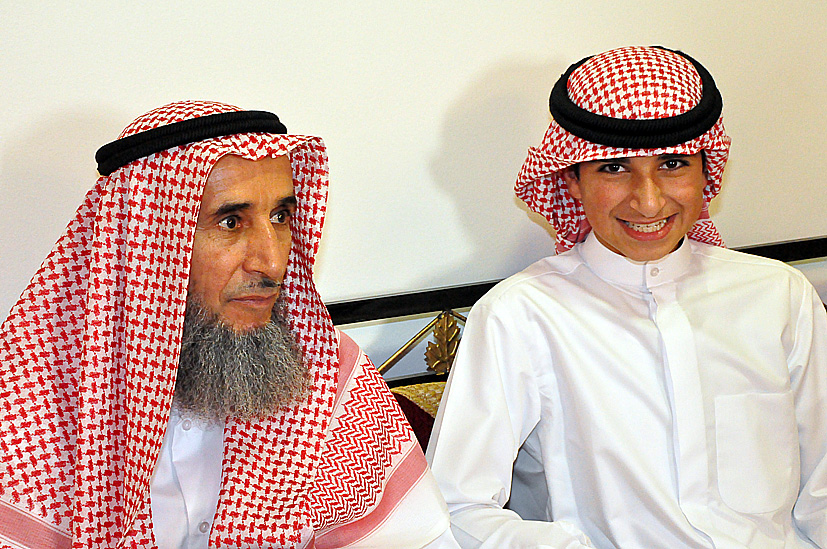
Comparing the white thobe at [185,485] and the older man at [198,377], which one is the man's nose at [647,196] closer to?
the older man at [198,377]

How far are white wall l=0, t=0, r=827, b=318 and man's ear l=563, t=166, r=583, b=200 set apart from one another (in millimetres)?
421

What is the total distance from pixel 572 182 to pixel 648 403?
56 cm

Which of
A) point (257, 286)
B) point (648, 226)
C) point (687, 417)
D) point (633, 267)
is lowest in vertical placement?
point (687, 417)

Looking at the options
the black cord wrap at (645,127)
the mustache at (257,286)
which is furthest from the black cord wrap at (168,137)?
the black cord wrap at (645,127)

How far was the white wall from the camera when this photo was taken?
79.3 inches

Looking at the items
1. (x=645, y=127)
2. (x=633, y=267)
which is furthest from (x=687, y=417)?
(x=645, y=127)

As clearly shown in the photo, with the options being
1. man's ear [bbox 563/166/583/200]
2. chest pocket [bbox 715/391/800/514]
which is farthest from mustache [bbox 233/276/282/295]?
chest pocket [bbox 715/391/800/514]

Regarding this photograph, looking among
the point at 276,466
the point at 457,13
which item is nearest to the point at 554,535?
the point at 276,466

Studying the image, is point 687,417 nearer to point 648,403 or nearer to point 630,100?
point 648,403

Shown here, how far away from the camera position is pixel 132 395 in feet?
4.74

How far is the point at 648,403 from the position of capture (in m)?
2.02

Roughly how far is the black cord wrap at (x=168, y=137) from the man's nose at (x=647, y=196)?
2.92 feet

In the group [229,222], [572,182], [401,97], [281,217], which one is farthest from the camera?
[401,97]

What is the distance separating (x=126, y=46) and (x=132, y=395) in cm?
97
